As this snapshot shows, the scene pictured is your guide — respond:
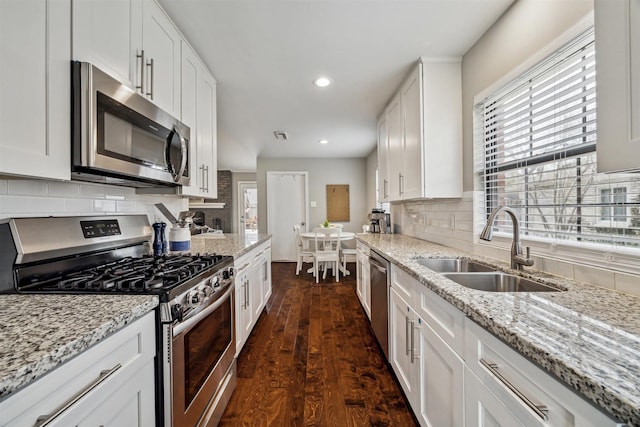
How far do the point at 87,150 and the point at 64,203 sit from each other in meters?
0.45

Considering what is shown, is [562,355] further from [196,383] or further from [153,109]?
[153,109]

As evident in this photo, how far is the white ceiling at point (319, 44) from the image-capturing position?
1.66m

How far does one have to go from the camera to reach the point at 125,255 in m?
1.61

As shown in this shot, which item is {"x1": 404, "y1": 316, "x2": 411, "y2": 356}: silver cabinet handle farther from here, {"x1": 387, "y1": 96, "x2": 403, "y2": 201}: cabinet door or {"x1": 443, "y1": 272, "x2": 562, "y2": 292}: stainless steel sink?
{"x1": 387, "y1": 96, "x2": 403, "y2": 201}: cabinet door

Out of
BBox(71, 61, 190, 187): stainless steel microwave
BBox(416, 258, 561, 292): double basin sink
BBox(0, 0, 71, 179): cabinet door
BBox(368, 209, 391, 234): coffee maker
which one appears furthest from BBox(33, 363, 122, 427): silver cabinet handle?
BBox(368, 209, 391, 234): coffee maker

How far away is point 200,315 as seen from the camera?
128 cm

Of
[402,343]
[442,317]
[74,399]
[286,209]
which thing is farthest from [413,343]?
[286,209]

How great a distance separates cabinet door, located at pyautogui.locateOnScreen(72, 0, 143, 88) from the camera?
1082 millimetres

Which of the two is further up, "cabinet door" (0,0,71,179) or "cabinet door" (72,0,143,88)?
"cabinet door" (72,0,143,88)

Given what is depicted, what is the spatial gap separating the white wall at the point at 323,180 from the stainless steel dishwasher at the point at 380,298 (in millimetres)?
3915

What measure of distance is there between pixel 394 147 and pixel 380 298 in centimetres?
157

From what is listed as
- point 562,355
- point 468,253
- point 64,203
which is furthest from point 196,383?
point 468,253

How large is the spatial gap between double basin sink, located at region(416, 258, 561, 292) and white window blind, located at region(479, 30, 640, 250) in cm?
28

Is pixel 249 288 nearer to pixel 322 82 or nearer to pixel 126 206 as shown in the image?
pixel 126 206
